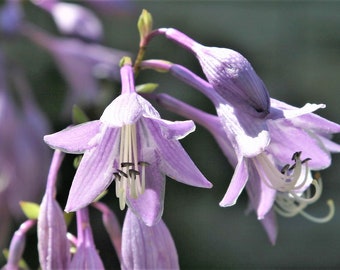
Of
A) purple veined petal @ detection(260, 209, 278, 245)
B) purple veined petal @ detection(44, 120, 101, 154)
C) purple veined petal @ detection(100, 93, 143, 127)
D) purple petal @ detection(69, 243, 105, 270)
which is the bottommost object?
purple petal @ detection(69, 243, 105, 270)

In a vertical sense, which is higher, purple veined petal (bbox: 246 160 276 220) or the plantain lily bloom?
the plantain lily bloom

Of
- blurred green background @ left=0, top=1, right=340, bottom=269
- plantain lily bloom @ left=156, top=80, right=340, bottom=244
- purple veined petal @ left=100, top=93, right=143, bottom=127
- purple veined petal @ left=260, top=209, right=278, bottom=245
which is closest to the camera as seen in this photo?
purple veined petal @ left=100, top=93, right=143, bottom=127

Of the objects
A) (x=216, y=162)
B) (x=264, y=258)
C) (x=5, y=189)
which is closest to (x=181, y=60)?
(x=216, y=162)

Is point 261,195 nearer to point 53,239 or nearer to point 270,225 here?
point 270,225

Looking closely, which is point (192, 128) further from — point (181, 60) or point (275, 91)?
point (275, 91)

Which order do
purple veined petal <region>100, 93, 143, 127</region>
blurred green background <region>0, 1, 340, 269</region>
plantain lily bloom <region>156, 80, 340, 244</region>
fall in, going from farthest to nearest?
blurred green background <region>0, 1, 340, 269</region> → plantain lily bloom <region>156, 80, 340, 244</region> → purple veined petal <region>100, 93, 143, 127</region>

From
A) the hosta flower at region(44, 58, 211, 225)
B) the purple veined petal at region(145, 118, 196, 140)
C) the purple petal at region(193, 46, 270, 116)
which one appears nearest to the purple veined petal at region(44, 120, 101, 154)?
the hosta flower at region(44, 58, 211, 225)

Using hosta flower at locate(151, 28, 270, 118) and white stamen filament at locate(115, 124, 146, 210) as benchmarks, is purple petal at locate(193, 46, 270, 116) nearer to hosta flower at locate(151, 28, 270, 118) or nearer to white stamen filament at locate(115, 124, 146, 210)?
hosta flower at locate(151, 28, 270, 118)

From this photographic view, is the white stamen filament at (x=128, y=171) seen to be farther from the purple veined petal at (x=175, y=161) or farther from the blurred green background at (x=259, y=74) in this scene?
the blurred green background at (x=259, y=74)
